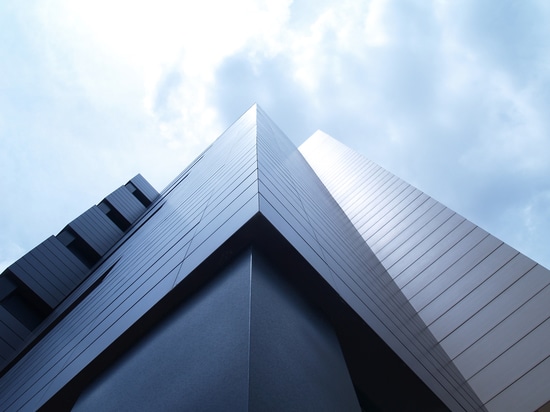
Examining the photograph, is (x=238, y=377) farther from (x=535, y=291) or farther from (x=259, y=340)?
(x=535, y=291)

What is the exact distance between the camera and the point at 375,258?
11031 millimetres

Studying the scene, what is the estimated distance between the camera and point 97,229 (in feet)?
70.5

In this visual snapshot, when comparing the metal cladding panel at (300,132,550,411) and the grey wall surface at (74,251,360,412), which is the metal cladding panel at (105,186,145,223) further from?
the grey wall surface at (74,251,360,412)

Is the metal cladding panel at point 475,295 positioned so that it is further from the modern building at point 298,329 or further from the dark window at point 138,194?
Answer: the dark window at point 138,194

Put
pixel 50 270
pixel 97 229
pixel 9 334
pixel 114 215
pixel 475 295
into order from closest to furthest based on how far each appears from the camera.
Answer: pixel 475 295
pixel 9 334
pixel 50 270
pixel 97 229
pixel 114 215

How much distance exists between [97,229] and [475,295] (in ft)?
68.1

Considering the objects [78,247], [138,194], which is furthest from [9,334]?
[138,194]

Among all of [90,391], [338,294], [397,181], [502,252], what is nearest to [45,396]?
[90,391]

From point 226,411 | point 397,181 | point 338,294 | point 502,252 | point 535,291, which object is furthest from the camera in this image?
point 397,181

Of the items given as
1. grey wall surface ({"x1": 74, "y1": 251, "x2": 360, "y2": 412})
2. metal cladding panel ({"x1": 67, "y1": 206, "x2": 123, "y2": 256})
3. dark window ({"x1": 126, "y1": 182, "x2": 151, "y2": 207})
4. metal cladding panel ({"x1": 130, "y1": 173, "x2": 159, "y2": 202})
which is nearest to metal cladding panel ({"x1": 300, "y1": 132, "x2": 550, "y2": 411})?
grey wall surface ({"x1": 74, "y1": 251, "x2": 360, "y2": 412})

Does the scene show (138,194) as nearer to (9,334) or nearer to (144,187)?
(144,187)

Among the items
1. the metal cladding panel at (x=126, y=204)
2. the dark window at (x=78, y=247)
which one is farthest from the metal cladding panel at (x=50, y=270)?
the metal cladding panel at (x=126, y=204)

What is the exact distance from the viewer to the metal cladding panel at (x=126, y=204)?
24.1m

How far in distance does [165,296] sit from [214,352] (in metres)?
1.36
